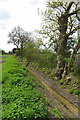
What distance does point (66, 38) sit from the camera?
52.5 feet

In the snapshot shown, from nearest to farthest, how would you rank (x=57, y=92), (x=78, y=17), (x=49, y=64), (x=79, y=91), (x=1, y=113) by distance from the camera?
(x=1, y=113) < (x=79, y=91) < (x=57, y=92) < (x=78, y=17) < (x=49, y=64)

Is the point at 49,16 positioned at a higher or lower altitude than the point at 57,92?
higher

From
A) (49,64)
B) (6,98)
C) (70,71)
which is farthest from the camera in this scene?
(49,64)

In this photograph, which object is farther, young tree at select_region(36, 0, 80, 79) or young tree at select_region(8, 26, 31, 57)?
young tree at select_region(8, 26, 31, 57)

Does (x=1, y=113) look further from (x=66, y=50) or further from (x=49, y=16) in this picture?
(x=49, y=16)

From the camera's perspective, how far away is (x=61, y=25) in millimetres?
16031

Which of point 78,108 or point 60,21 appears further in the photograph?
point 60,21

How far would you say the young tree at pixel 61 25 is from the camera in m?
15.5

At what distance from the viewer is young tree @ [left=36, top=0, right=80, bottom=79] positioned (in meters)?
15.5

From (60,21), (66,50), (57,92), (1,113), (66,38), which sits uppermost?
(60,21)

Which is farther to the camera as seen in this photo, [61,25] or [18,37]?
[18,37]

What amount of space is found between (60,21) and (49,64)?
635 centimetres

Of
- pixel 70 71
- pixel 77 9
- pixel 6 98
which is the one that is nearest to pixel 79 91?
pixel 70 71

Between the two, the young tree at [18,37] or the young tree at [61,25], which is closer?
the young tree at [61,25]
